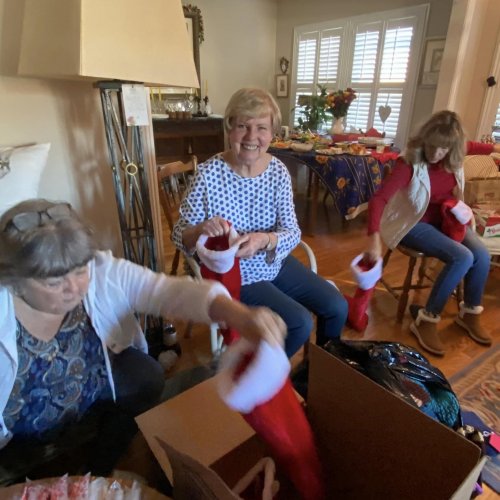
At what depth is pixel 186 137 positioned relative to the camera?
4.92 m

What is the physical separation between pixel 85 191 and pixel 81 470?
3.33ft

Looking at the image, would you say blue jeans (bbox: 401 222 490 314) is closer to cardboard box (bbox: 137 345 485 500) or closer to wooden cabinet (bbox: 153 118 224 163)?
cardboard box (bbox: 137 345 485 500)

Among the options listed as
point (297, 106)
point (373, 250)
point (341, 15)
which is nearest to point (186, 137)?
point (297, 106)

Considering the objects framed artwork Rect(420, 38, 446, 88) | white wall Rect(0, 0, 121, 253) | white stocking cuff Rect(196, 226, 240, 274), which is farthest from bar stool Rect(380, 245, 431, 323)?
framed artwork Rect(420, 38, 446, 88)

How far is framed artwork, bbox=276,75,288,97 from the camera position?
5440 mm

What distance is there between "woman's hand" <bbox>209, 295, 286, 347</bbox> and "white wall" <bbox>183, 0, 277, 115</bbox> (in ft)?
15.4

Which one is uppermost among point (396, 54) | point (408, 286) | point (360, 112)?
point (396, 54)

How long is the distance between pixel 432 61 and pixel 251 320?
4.15m

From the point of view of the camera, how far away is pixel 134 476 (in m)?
1.02

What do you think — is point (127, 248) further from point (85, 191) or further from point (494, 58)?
point (494, 58)

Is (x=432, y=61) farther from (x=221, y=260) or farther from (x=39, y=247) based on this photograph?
(x=39, y=247)

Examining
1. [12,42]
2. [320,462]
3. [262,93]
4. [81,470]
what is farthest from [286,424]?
[12,42]

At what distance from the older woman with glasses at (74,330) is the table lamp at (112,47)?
57 cm

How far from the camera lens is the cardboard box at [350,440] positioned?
2.03 ft
